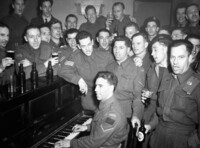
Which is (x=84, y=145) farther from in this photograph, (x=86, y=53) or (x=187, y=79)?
(x=86, y=53)

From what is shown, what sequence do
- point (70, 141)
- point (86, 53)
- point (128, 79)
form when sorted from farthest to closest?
point (86, 53)
point (128, 79)
point (70, 141)

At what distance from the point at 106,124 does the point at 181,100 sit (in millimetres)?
1073

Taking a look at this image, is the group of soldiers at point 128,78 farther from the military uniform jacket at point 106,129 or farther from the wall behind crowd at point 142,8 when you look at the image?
the wall behind crowd at point 142,8

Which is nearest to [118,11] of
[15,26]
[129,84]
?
[15,26]

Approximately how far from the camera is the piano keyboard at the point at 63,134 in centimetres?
284

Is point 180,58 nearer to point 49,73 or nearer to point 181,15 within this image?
point 49,73

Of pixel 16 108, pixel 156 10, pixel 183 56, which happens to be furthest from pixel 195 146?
pixel 156 10

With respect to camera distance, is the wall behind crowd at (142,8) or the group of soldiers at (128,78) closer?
the group of soldiers at (128,78)

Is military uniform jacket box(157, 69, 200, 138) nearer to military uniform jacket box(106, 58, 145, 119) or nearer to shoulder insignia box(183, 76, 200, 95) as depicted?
shoulder insignia box(183, 76, 200, 95)

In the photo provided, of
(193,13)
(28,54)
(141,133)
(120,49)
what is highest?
(193,13)

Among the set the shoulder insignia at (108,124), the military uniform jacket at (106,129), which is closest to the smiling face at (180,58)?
the military uniform jacket at (106,129)

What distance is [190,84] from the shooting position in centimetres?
271

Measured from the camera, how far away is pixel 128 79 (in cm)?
376

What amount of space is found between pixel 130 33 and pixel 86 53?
5.18 ft
